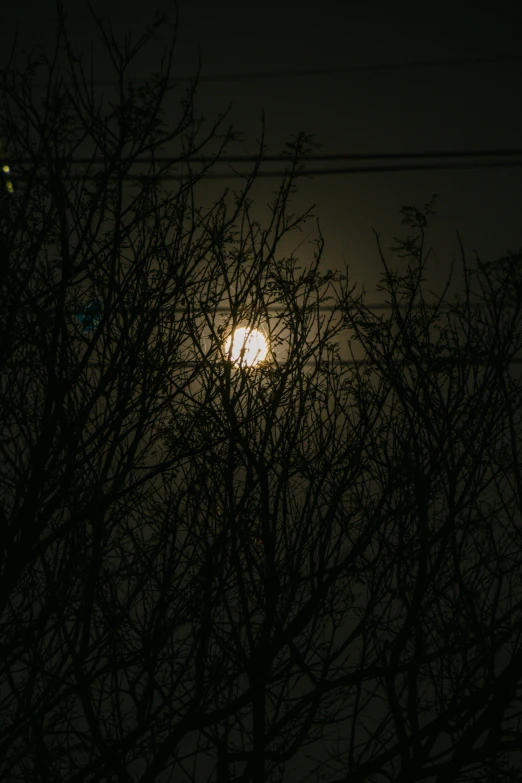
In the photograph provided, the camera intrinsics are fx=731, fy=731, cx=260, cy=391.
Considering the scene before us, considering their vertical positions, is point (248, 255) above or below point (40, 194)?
below

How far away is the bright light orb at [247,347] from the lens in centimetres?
369

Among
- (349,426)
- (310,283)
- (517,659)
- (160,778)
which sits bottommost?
(517,659)

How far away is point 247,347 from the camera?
3.75 meters

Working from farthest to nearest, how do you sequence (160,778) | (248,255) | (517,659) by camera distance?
(160,778), (248,255), (517,659)

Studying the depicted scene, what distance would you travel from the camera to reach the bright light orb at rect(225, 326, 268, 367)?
12.1ft

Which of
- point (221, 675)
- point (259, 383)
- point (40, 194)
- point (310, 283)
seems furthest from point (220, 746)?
point (40, 194)

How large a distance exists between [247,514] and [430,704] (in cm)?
197

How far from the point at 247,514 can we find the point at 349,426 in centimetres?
92

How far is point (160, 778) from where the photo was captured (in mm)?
6141

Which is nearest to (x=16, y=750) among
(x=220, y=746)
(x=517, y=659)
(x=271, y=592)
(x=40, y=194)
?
(x=220, y=746)

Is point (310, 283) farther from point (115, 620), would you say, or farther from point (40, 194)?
point (115, 620)

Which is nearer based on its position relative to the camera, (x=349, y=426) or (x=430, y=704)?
(x=349, y=426)

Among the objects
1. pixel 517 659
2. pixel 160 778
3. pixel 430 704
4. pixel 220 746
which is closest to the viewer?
pixel 517 659

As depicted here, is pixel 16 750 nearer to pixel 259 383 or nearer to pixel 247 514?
pixel 247 514
